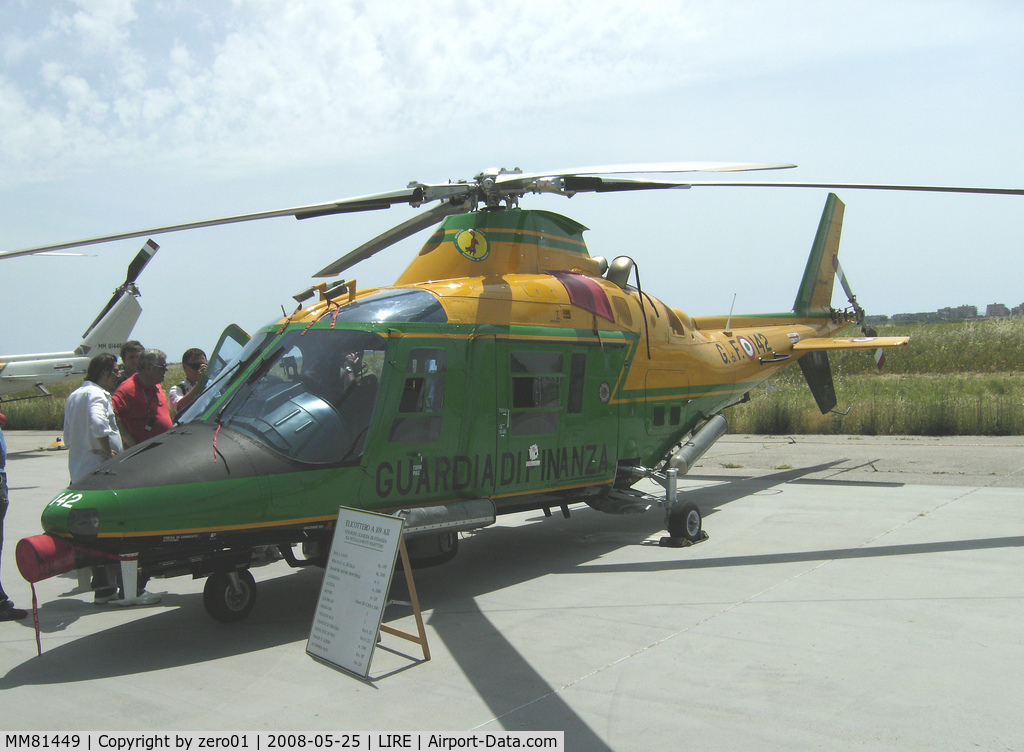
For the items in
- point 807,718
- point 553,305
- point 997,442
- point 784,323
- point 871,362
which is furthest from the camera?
point 871,362

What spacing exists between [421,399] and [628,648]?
2.45 metres

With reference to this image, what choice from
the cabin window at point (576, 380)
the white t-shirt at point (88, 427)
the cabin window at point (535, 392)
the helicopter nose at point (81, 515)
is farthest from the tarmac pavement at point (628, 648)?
the cabin window at point (576, 380)

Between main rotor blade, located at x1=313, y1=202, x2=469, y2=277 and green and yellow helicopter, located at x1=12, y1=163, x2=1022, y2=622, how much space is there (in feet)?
0.07

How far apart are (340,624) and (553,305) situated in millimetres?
3721

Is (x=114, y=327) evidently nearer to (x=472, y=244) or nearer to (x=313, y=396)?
(x=472, y=244)

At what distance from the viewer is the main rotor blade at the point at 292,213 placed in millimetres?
6469

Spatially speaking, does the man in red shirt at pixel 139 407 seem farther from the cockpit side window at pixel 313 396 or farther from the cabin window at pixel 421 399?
the cabin window at pixel 421 399

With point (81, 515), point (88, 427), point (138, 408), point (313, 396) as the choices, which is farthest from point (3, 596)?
point (313, 396)

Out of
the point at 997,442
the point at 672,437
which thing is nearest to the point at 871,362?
the point at 997,442

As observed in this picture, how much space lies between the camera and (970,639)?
519cm

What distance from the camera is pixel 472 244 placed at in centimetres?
771

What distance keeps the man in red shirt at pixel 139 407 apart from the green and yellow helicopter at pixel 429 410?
64 cm

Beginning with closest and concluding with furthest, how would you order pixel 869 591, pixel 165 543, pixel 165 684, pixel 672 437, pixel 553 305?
pixel 165 684
pixel 165 543
pixel 869 591
pixel 553 305
pixel 672 437

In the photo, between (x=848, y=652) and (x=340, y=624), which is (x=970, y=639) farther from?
(x=340, y=624)
